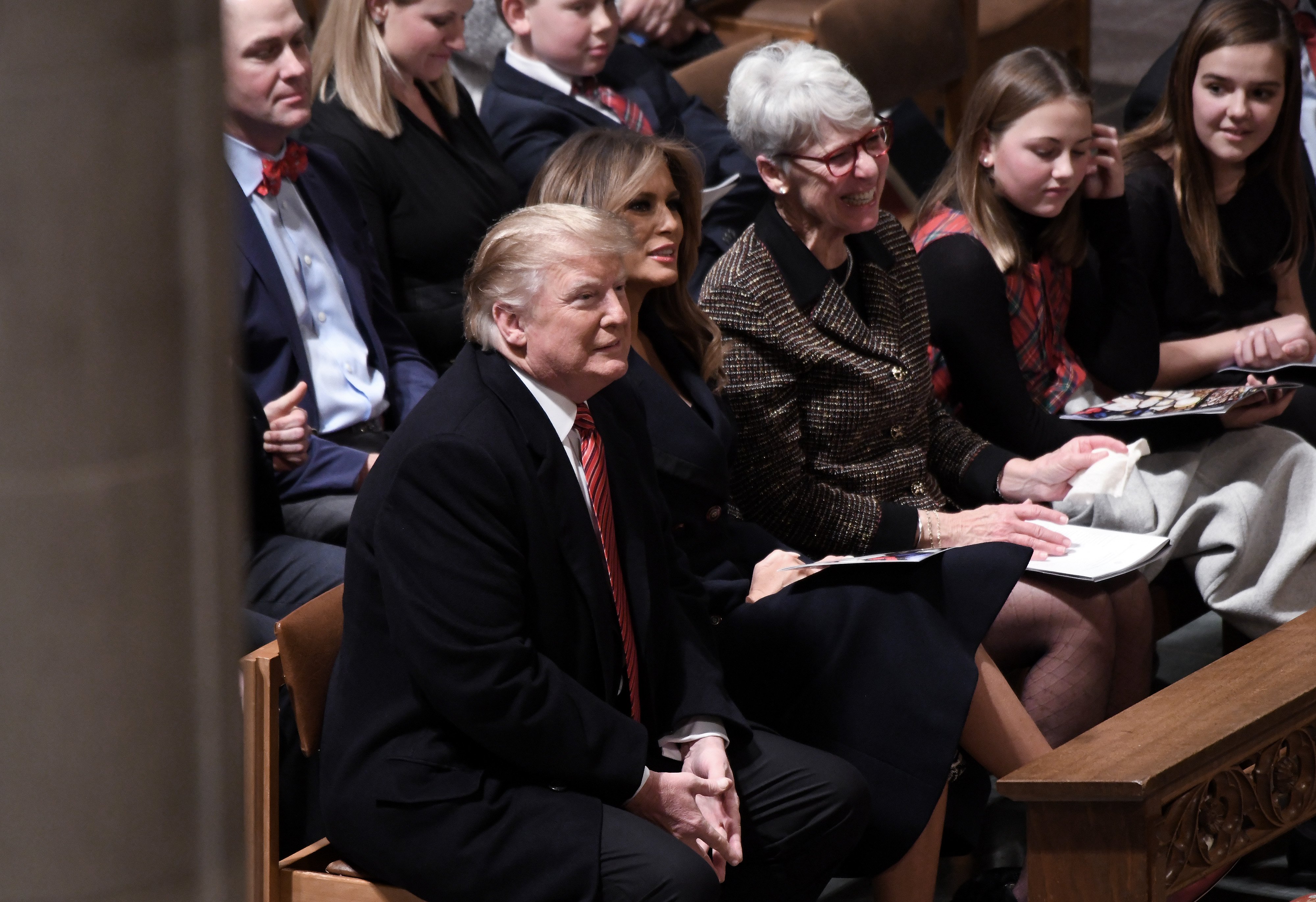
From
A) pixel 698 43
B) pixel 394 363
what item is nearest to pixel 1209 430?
pixel 394 363

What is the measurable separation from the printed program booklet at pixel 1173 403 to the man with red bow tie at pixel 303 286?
55.3 inches

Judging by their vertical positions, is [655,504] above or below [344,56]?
below

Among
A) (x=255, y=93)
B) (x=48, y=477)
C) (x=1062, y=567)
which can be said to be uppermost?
(x=48, y=477)

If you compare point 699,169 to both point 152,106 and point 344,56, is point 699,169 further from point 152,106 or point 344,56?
point 152,106

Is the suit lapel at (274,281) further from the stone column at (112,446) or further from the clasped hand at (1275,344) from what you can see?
the stone column at (112,446)

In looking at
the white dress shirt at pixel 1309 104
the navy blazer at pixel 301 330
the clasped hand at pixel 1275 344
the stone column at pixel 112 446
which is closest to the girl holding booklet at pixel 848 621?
the navy blazer at pixel 301 330

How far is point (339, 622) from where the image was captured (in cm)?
215

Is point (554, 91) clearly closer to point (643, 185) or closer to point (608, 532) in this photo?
point (643, 185)

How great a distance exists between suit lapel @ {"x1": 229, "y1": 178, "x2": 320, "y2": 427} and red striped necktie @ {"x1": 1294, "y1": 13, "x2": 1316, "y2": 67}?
304cm

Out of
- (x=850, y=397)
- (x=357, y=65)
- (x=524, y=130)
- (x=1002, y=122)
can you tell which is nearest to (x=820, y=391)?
(x=850, y=397)

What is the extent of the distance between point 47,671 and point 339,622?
68.9 inches

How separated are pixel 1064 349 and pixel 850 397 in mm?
782

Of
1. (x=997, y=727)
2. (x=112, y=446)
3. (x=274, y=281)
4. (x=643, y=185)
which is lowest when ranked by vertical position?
(x=997, y=727)

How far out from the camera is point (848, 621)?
2.44 metres
